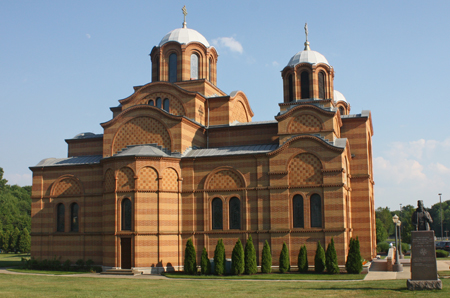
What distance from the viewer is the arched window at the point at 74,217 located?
3062cm

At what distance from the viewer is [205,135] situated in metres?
32.2

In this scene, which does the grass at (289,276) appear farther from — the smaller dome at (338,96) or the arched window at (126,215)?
the smaller dome at (338,96)

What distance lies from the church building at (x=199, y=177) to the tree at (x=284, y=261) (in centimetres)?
81

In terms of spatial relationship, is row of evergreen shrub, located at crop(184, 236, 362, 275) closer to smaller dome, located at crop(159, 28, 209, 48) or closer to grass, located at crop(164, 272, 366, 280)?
grass, located at crop(164, 272, 366, 280)

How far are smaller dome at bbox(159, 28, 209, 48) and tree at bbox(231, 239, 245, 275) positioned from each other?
48.6 feet

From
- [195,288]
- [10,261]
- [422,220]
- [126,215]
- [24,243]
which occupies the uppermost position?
[126,215]

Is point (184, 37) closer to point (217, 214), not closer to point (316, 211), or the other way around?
point (217, 214)

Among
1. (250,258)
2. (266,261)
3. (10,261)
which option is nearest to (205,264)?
(250,258)

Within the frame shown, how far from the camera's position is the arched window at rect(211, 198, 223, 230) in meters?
28.5

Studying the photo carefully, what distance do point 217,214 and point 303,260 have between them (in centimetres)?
569

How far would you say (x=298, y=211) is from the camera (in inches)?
1067

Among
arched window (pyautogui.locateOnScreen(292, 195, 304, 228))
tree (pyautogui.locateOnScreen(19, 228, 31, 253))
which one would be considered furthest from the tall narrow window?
tree (pyautogui.locateOnScreen(19, 228, 31, 253))

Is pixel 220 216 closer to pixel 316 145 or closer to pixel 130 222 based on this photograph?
pixel 130 222

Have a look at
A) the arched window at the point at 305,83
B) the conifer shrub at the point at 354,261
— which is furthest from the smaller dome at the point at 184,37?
the conifer shrub at the point at 354,261
